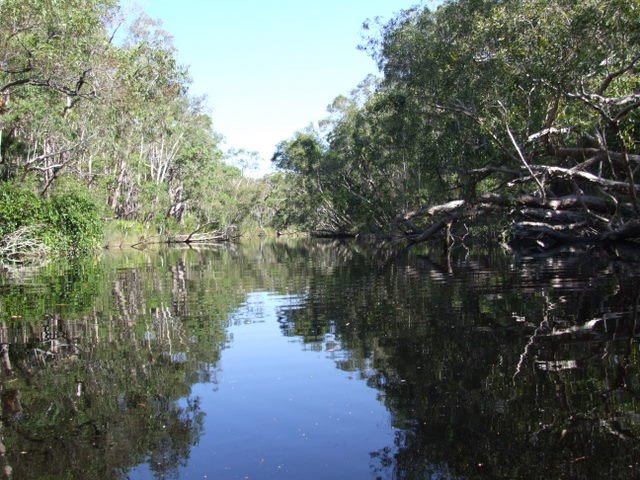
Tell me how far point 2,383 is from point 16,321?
4.10 m

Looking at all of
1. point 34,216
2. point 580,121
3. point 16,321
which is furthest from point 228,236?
point 16,321

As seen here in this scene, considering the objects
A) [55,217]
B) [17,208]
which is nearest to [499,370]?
[17,208]

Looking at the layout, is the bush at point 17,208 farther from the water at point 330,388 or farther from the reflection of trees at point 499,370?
the reflection of trees at point 499,370

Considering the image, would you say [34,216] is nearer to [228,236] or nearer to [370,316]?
[370,316]

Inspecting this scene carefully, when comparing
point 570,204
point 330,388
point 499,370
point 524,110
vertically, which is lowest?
point 330,388

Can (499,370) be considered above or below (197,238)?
below

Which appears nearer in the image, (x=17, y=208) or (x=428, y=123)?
(x=17, y=208)

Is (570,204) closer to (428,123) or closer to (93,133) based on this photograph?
(428,123)

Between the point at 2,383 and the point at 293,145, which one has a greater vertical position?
the point at 293,145

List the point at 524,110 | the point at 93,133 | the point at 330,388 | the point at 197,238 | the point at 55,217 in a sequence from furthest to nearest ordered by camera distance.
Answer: the point at 197,238, the point at 93,133, the point at 55,217, the point at 524,110, the point at 330,388

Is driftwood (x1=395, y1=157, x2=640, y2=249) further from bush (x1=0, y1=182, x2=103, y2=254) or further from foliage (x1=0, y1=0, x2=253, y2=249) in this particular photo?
bush (x1=0, y1=182, x2=103, y2=254)

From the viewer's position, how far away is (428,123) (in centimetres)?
3070

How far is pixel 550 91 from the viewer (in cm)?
1588

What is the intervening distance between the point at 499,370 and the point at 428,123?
26.2m
